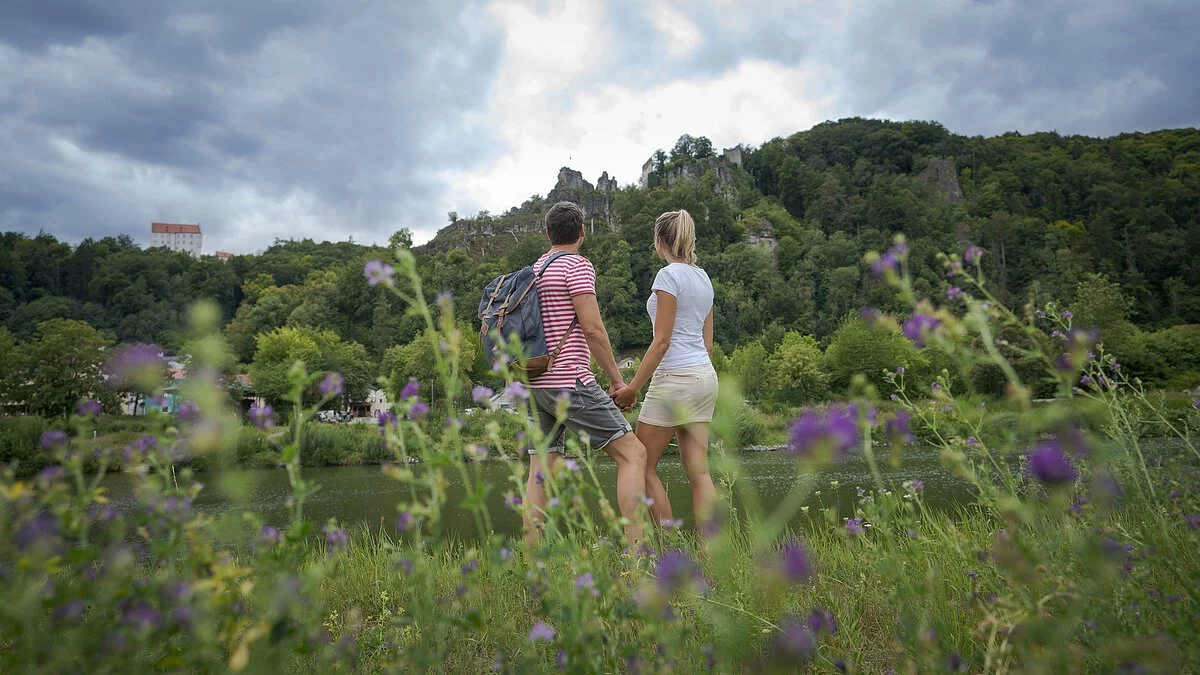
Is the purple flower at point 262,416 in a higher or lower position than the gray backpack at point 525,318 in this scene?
lower

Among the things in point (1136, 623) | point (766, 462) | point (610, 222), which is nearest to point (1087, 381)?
point (1136, 623)

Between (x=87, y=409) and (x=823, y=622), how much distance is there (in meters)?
1.40

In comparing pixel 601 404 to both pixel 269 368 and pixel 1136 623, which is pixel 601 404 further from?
pixel 269 368

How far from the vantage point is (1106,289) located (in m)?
38.8

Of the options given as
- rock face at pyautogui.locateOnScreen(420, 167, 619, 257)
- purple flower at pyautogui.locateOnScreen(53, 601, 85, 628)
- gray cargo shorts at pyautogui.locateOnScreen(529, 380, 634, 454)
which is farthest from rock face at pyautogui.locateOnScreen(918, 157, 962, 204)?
purple flower at pyautogui.locateOnScreen(53, 601, 85, 628)

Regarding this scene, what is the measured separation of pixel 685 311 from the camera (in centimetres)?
343

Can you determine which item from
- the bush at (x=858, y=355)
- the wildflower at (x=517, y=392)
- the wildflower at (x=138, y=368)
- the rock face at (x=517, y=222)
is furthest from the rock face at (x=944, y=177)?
the wildflower at (x=138, y=368)

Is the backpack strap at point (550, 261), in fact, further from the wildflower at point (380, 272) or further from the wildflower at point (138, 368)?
the wildflower at point (138, 368)

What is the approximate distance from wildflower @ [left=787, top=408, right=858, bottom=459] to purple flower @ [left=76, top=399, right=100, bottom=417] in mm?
1152

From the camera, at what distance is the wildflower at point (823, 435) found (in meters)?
0.90

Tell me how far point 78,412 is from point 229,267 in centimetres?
8513

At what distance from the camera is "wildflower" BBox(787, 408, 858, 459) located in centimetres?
90

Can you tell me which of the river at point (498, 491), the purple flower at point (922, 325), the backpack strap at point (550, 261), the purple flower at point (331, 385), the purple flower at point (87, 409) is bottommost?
the river at point (498, 491)

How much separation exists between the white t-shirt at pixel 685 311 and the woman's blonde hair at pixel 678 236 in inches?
3.9
